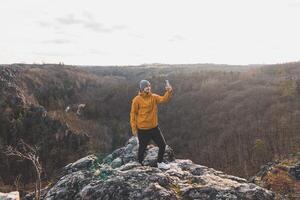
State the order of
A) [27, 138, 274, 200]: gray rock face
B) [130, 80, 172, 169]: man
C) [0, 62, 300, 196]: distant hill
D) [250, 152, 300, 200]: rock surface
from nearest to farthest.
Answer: [27, 138, 274, 200]: gray rock face, [130, 80, 172, 169]: man, [250, 152, 300, 200]: rock surface, [0, 62, 300, 196]: distant hill

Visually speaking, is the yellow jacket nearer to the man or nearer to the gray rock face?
the man

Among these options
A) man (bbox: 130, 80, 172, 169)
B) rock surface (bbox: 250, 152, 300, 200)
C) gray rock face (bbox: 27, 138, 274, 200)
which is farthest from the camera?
rock surface (bbox: 250, 152, 300, 200)

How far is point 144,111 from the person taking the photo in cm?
1121

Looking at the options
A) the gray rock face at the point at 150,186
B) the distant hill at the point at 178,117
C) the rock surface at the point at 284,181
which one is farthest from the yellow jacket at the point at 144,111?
the distant hill at the point at 178,117

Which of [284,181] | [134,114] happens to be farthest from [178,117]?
[134,114]

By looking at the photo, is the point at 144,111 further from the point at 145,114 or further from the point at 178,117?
the point at 178,117

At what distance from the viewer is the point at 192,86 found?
397ft

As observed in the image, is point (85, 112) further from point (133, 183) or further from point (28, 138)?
point (133, 183)

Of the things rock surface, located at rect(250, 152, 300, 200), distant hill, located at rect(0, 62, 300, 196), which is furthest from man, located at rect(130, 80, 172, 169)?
distant hill, located at rect(0, 62, 300, 196)

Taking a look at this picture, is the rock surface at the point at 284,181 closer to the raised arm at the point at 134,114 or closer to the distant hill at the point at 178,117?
the raised arm at the point at 134,114

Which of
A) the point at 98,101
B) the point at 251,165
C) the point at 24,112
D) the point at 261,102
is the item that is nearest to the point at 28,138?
the point at 24,112

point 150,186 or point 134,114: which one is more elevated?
point 134,114

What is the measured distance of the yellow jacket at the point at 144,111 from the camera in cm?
1120

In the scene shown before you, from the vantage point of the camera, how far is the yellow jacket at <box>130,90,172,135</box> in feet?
36.8
